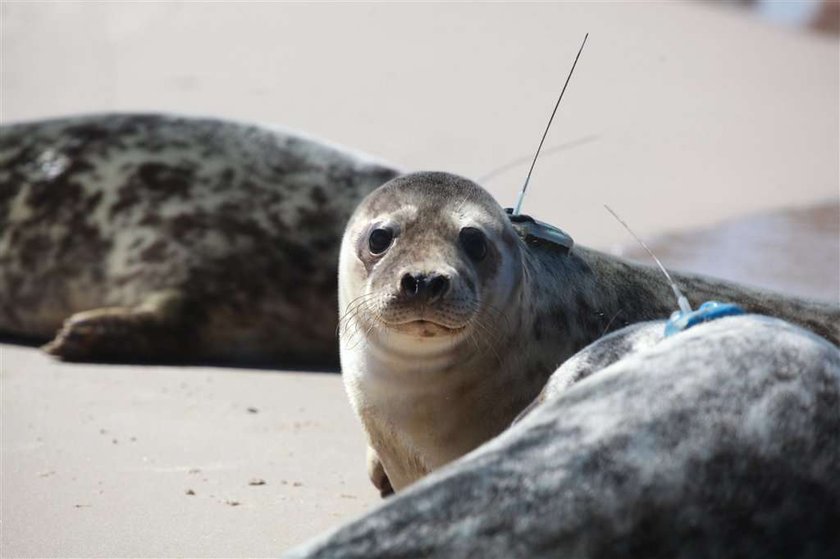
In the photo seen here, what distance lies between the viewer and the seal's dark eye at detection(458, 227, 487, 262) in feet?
12.0

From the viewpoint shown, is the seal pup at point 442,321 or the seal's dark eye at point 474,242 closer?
the seal pup at point 442,321

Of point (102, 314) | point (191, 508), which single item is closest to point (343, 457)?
point (191, 508)

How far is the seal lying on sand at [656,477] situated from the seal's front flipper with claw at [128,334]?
3.25m

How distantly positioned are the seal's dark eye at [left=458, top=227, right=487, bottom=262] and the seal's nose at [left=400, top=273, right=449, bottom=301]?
0.23 meters

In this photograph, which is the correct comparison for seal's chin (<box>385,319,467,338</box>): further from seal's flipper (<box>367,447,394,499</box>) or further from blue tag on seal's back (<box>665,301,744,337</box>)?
blue tag on seal's back (<box>665,301,744,337</box>)

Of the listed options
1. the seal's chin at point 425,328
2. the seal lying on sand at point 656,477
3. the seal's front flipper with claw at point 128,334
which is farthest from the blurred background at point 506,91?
the seal lying on sand at point 656,477

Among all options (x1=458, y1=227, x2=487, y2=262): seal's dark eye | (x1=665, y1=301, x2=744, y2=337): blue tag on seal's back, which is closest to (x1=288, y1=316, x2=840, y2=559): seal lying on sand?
(x1=665, y1=301, x2=744, y2=337): blue tag on seal's back

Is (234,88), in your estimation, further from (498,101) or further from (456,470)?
(456,470)

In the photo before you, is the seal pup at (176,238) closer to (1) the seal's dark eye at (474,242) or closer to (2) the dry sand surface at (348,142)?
(2) the dry sand surface at (348,142)

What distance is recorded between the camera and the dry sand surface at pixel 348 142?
3.88m

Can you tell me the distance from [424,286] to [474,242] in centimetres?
30

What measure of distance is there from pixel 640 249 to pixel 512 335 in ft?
12.2

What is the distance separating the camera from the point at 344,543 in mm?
2176

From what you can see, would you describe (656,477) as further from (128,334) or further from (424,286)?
(128,334)
